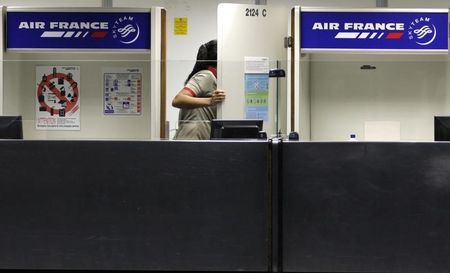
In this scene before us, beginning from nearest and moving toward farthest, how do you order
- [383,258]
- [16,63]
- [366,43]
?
[383,258] → [16,63] → [366,43]

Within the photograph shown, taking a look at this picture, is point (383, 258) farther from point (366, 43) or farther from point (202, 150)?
point (366, 43)

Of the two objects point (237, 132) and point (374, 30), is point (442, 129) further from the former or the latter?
point (374, 30)

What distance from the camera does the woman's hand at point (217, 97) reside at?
315 centimetres

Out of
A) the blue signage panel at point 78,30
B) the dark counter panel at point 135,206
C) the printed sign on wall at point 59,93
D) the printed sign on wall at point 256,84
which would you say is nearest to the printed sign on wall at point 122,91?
the printed sign on wall at point 59,93

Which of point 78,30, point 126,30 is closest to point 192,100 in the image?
point 126,30

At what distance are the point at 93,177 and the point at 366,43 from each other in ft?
7.95

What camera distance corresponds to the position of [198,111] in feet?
9.98

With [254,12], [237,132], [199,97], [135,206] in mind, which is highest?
[254,12]

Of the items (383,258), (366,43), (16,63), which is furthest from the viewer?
(366,43)

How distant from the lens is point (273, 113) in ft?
9.85

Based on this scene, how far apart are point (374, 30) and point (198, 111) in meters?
1.36

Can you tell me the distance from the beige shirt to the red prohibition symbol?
681 mm

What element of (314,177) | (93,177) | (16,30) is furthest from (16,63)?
(314,177)

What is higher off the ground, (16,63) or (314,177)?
(16,63)
